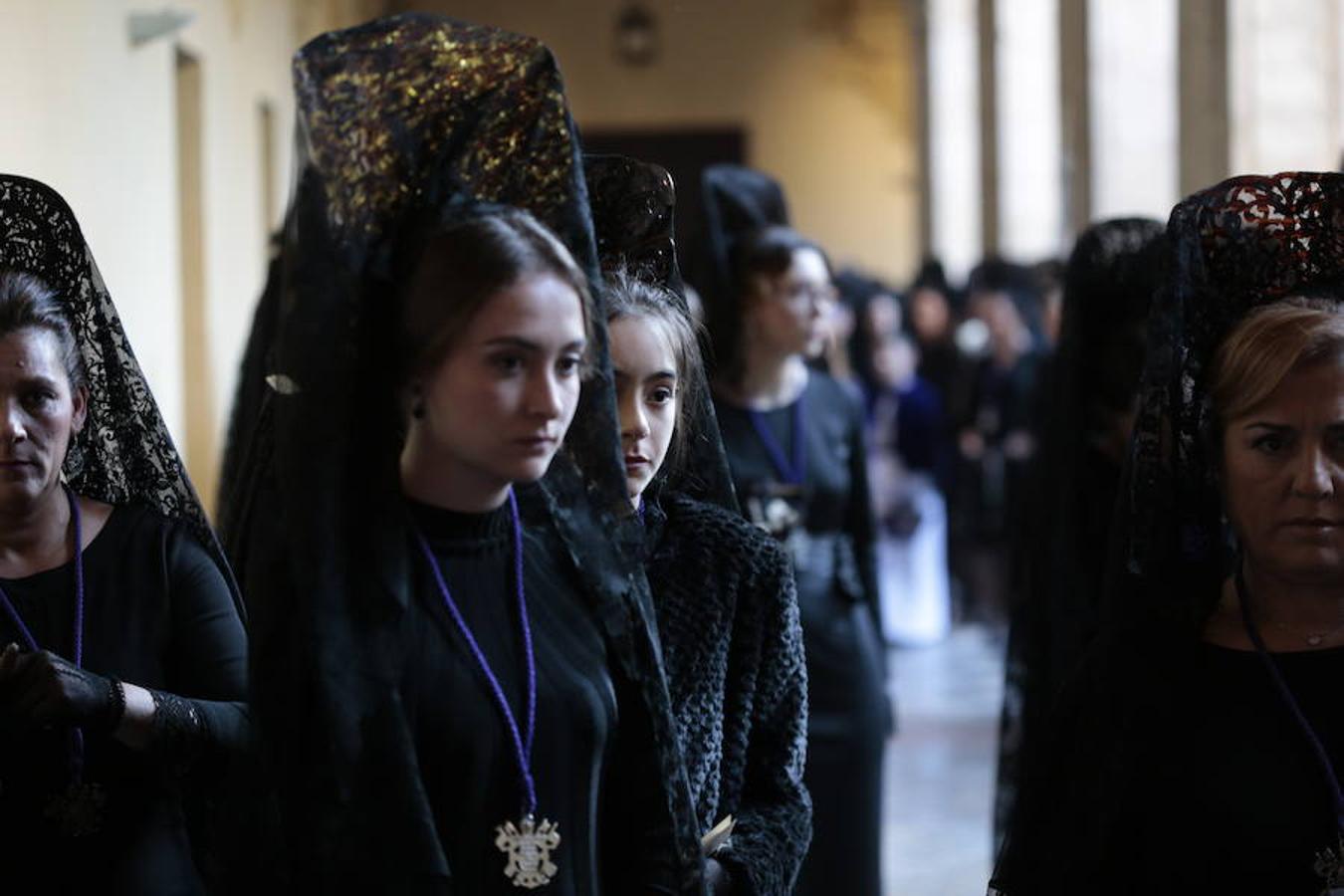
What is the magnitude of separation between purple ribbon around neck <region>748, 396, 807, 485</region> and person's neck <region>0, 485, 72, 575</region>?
288 centimetres

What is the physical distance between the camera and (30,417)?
2.99 meters

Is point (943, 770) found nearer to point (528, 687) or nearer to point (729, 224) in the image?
point (729, 224)

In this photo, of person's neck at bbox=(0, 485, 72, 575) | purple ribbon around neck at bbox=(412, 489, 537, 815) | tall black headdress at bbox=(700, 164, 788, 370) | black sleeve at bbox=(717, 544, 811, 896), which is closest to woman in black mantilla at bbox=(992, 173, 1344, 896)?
black sleeve at bbox=(717, 544, 811, 896)

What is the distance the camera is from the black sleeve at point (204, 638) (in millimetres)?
3055

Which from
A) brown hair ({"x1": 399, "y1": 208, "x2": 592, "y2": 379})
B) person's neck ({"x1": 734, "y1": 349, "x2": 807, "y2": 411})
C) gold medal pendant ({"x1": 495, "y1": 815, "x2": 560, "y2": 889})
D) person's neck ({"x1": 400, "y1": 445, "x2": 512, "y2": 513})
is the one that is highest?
brown hair ({"x1": 399, "y1": 208, "x2": 592, "y2": 379})

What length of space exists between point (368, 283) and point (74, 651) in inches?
31.3

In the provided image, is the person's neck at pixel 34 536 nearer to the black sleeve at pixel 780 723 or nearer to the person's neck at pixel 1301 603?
the black sleeve at pixel 780 723

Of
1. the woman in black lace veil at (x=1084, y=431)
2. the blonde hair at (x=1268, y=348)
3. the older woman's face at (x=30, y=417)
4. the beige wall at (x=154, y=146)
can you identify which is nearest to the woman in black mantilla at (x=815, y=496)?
the woman in black lace veil at (x=1084, y=431)

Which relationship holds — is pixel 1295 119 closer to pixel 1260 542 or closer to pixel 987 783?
pixel 987 783

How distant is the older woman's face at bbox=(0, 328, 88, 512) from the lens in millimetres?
2971

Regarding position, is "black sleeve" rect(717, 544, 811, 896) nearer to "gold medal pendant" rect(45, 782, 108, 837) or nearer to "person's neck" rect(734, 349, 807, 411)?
"gold medal pendant" rect(45, 782, 108, 837)

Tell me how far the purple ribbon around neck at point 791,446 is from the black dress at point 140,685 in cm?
275

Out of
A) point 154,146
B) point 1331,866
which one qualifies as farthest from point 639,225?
point 154,146

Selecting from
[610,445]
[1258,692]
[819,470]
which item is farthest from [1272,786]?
[819,470]
